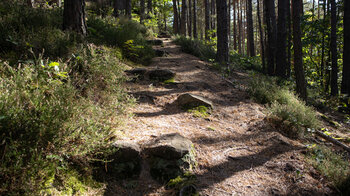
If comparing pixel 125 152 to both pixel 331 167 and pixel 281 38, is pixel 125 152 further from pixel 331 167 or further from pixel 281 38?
pixel 281 38

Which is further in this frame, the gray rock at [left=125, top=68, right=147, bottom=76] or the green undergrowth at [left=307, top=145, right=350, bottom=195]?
the gray rock at [left=125, top=68, right=147, bottom=76]

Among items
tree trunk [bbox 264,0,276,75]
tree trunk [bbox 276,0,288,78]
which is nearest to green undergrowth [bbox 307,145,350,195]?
tree trunk [bbox 276,0,288,78]

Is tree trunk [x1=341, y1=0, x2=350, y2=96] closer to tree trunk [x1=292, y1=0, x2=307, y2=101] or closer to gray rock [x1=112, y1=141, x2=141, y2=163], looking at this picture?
tree trunk [x1=292, y1=0, x2=307, y2=101]

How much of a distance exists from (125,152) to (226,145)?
1.98m

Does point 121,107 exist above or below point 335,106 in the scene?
above

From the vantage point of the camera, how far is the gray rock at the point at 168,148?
8.87 feet

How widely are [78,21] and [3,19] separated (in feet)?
5.44

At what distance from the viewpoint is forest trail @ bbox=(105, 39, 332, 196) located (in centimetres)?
267

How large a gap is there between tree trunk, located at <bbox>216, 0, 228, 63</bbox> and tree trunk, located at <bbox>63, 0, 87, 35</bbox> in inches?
239

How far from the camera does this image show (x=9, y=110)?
1.80 meters

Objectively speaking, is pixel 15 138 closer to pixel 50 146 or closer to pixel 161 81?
pixel 50 146

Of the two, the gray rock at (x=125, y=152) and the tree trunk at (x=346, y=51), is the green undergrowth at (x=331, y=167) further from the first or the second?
the tree trunk at (x=346, y=51)

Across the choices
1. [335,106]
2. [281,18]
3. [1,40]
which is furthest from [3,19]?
[335,106]

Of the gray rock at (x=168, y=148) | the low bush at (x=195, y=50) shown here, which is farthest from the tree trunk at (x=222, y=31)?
the gray rock at (x=168, y=148)
